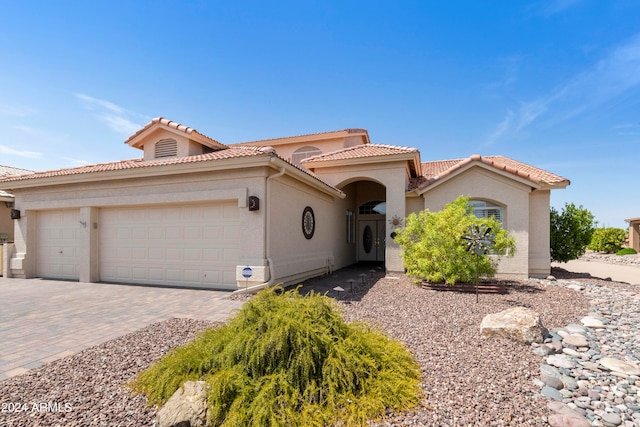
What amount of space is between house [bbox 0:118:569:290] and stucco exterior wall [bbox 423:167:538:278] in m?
0.04

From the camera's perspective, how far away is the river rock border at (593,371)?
120 inches

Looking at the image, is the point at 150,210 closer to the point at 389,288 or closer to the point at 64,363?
the point at 64,363

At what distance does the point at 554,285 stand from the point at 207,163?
1223cm

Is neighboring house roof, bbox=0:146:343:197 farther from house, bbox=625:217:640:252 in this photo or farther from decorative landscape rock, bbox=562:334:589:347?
house, bbox=625:217:640:252

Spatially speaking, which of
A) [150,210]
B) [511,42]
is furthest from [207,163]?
[511,42]

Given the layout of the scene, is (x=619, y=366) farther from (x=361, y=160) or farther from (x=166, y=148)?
(x=166, y=148)

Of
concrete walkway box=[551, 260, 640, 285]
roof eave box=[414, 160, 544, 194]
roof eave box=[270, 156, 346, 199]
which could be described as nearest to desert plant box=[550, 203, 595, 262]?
concrete walkway box=[551, 260, 640, 285]

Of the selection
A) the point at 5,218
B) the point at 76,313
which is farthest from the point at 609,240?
the point at 5,218

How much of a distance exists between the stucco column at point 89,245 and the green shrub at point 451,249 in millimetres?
11626

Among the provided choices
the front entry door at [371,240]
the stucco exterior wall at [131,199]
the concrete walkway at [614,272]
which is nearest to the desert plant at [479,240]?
the stucco exterior wall at [131,199]

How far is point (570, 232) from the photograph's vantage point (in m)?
12.8

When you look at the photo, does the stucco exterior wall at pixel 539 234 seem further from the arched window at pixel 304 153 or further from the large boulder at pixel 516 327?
the arched window at pixel 304 153

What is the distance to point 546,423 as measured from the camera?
2.85m

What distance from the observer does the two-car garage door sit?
31.3 feet
